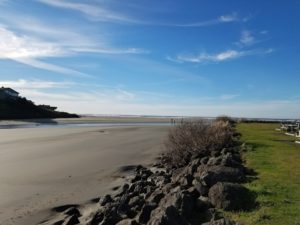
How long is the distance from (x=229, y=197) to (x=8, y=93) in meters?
111

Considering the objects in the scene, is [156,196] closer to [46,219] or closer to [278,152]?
[46,219]

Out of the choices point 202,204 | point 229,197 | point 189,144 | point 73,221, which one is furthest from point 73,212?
point 189,144

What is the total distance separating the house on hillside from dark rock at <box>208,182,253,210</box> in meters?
100.0

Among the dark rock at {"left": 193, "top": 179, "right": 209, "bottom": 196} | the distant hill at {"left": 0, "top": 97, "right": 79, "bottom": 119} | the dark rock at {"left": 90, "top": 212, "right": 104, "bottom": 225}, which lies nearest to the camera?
the dark rock at {"left": 90, "top": 212, "right": 104, "bottom": 225}

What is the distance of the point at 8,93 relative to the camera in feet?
371

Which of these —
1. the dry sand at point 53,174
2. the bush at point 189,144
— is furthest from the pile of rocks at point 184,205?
Answer: the bush at point 189,144

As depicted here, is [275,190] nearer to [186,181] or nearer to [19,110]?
A: [186,181]

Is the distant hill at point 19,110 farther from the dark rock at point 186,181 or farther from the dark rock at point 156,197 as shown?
the dark rock at point 156,197

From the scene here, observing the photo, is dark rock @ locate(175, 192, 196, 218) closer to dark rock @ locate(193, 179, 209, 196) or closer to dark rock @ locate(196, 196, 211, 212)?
dark rock @ locate(196, 196, 211, 212)

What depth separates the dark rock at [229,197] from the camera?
962 centimetres

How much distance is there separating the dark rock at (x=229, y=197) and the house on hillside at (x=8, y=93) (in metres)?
100.0

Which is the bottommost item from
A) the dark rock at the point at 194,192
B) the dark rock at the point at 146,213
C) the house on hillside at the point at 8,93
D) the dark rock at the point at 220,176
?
the dark rock at the point at 146,213

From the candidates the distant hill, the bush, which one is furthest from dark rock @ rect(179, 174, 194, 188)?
the distant hill

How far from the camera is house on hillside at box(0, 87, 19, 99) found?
10530 centimetres
